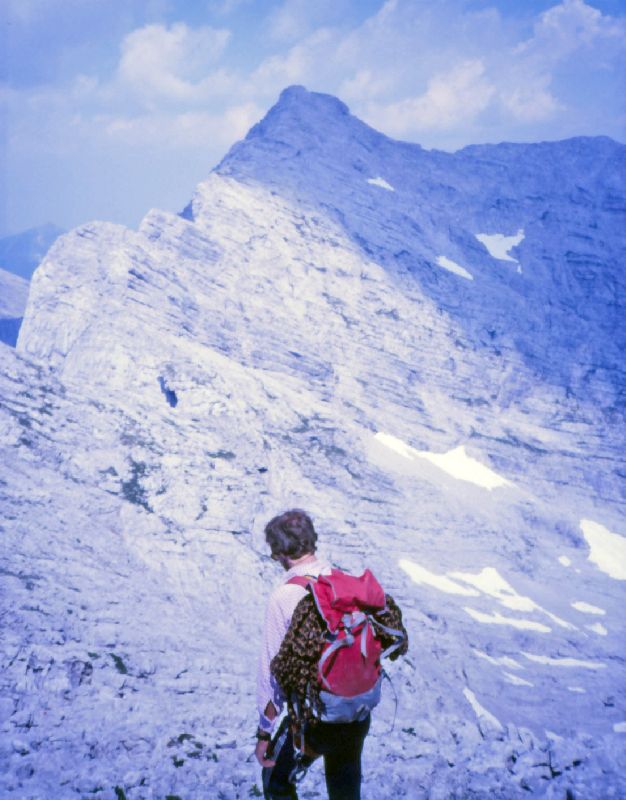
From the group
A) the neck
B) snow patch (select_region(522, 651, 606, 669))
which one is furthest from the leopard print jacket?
snow patch (select_region(522, 651, 606, 669))

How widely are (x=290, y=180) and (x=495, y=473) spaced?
182 ft

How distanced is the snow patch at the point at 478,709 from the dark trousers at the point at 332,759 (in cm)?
2735

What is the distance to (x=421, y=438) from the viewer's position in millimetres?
70938

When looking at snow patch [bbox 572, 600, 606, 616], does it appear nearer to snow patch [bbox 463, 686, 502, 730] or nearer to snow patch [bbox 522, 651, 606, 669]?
snow patch [bbox 522, 651, 606, 669]

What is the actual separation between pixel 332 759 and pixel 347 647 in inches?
42.3

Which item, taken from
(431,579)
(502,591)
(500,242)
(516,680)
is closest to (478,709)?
(516,680)

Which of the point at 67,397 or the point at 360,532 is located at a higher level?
the point at 67,397

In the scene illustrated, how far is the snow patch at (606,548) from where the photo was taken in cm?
5738

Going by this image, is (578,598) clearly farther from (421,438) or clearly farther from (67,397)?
(67,397)

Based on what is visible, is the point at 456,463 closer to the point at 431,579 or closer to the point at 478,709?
the point at 431,579

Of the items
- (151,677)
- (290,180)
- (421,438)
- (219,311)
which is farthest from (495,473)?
(151,677)

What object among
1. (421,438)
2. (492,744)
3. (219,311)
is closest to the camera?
(492,744)

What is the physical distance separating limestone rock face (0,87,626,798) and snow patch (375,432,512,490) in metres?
0.51

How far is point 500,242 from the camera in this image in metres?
99.7
